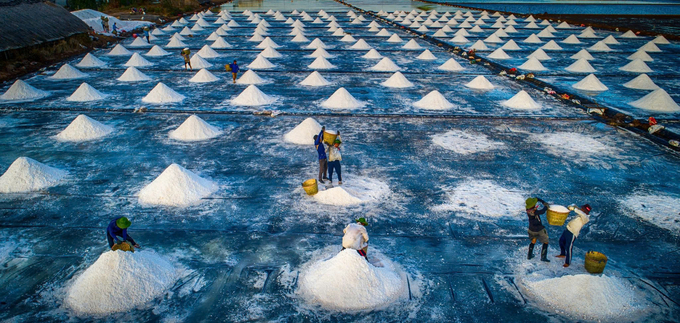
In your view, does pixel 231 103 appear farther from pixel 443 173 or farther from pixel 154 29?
pixel 154 29

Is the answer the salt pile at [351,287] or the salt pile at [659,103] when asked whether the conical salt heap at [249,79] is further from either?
the salt pile at [659,103]

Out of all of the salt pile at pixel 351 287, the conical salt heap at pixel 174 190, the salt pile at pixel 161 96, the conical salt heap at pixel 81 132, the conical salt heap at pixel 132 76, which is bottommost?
the salt pile at pixel 351 287

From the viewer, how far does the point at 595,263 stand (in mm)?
5043

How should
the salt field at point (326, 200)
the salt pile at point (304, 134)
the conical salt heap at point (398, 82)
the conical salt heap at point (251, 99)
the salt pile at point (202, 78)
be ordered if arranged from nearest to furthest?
the salt field at point (326, 200), the salt pile at point (304, 134), the conical salt heap at point (251, 99), the conical salt heap at point (398, 82), the salt pile at point (202, 78)

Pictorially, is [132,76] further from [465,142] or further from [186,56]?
[465,142]

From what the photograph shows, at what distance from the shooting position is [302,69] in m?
18.0

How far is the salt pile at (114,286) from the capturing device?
4.71 meters

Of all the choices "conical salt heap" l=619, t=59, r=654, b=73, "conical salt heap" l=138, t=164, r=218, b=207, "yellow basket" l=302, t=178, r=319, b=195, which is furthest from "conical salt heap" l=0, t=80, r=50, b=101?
"conical salt heap" l=619, t=59, r=654, b=73

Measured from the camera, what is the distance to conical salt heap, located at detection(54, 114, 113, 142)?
9.98 metres

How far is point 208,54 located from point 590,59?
57.0 feet

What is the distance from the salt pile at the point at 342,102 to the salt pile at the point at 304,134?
2705 millimetres

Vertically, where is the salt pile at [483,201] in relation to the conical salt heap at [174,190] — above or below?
below

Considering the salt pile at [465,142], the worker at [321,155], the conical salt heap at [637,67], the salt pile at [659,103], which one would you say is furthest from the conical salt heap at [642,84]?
the worker at [321,155]

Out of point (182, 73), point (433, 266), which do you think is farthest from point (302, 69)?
point (433, 266)
